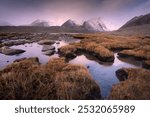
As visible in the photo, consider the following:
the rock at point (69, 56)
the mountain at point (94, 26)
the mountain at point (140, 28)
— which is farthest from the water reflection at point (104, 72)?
the mountain at point (94, 26)

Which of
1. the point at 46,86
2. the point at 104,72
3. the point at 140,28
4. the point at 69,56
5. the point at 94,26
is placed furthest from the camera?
the point at 94,26

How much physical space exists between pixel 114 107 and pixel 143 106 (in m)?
0.46

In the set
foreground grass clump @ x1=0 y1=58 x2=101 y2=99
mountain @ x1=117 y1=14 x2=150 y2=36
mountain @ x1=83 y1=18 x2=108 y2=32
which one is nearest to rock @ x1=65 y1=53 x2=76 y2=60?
foreground grass clump @ x1=0 y1=58 x2=101 y2=99

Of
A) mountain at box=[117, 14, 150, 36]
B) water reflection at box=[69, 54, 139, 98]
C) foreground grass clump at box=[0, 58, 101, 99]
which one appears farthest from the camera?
mountain at box=[117, 14, 150, 36]

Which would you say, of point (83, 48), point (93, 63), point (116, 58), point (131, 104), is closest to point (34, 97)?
point (131, 104)

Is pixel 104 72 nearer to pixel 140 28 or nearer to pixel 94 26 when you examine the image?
pixel 140 28

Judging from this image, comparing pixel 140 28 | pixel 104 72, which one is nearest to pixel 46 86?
pixel 104 72

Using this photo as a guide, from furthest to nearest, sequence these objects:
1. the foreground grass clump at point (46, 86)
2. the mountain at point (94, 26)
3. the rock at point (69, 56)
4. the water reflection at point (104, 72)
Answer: the mountain at point (94, 26) → the rock at point (69, 56) → the water reflection at point (104, 72) → the foreground grass clump at point (46, 86)

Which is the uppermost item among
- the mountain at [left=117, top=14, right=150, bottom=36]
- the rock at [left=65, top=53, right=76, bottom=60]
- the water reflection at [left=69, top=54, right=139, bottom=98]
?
the mountain at [left=117, top=14, right=150, bottom=36]

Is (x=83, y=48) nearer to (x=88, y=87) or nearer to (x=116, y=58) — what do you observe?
(x=116, y=58)

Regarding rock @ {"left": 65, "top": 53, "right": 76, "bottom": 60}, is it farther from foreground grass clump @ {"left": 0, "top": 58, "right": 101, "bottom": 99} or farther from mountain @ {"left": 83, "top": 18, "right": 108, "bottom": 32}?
mountain @ {"left": 83, "top": 18, "right": 108, "bottom": 32}

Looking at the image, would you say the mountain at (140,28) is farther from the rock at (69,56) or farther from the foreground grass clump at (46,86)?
the foreground grass clump at (46,86)

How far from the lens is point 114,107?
109 inches

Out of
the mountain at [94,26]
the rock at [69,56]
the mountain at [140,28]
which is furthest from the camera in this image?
the mountain at [94,26]
